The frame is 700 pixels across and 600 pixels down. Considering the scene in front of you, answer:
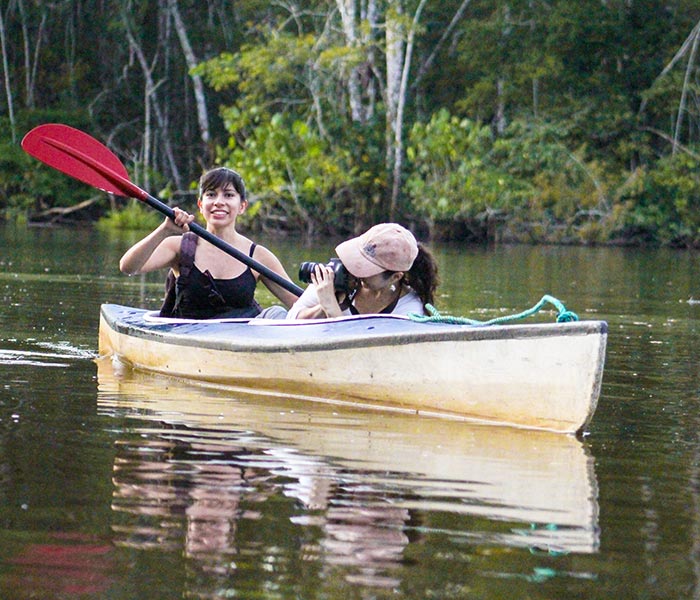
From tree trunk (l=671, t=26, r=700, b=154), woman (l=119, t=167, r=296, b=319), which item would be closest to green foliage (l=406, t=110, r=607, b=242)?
tree trunk (l=671, t=26, r=700, b=154)

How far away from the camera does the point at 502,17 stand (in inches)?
1135

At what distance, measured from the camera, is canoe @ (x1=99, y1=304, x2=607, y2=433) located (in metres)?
5.33

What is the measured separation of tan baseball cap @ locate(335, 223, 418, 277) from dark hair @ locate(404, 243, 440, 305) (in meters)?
0.17

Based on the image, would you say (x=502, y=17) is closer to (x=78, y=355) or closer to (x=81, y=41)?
(x=81, y=41)

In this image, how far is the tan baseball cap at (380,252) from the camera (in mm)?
5836

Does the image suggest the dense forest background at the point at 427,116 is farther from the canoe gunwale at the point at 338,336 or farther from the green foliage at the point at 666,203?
the canoe gunwale at the point at 338,336

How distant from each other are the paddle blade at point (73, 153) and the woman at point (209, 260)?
599 mm

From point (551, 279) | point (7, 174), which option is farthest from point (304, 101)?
point (551, 279)

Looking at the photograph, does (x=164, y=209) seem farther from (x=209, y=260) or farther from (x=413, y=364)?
(x=413, y=364)

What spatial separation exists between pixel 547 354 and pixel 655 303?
A: 24.4ft

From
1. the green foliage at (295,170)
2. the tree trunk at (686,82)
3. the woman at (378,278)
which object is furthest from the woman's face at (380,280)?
the tree trunk at (686,82)

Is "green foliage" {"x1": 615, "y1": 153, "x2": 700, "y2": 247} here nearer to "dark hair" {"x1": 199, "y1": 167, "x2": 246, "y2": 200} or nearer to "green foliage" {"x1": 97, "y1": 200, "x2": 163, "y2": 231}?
"green foliage" {"x1": 97, "y1": 200, "x2": 163, "y2": 231}

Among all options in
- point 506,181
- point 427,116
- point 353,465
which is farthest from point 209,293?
point 427,116

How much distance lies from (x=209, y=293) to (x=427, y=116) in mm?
Answer: 24678
